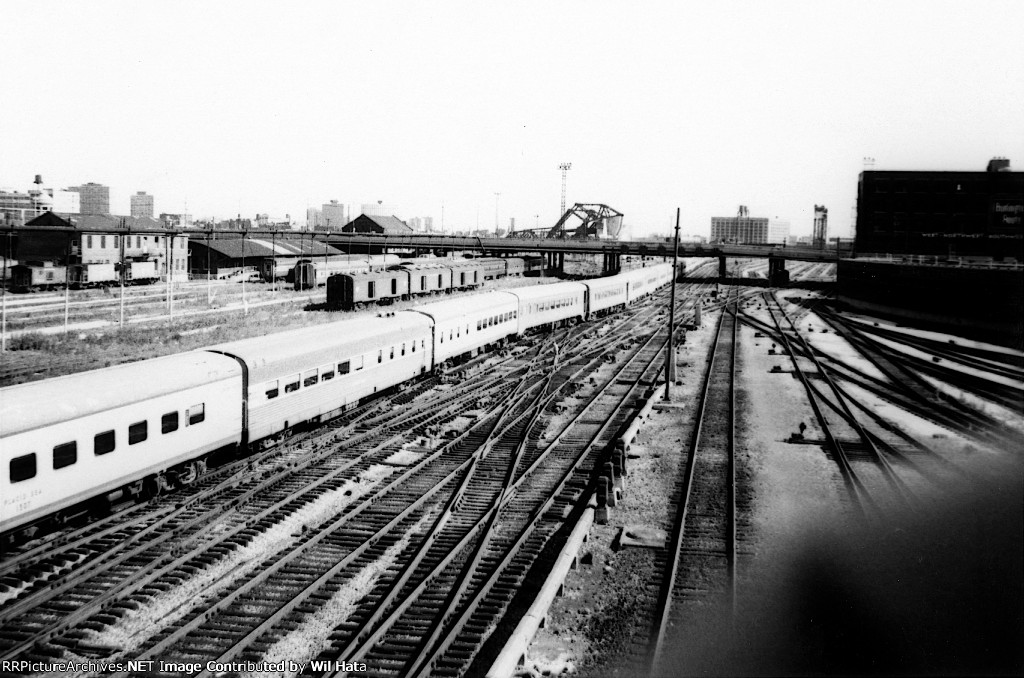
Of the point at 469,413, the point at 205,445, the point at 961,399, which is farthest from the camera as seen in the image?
the point at 961,399

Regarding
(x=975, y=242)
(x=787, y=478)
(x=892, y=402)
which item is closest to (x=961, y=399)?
(x=892, y=402)

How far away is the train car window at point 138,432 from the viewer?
1505cm

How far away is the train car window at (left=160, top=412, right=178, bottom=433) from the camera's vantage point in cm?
1587

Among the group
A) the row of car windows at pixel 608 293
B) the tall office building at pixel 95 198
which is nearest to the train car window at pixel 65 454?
the row of car windows at pixel 608 293

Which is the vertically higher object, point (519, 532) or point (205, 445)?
point (205, 445)

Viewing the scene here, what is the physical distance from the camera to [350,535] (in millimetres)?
14969

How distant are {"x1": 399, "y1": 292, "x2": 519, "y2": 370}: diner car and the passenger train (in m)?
1.99

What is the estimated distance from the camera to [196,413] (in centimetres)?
1683

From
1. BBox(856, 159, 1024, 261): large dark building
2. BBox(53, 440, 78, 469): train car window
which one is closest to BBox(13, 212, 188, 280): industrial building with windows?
BBox(53, 440, 78, 469): train car window

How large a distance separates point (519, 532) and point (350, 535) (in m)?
3.42

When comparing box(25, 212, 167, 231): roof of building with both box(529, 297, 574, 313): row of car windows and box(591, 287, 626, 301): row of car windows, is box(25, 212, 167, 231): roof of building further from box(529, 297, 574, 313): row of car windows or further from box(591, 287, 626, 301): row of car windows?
box(591, 287, 626, 301): row of car windows

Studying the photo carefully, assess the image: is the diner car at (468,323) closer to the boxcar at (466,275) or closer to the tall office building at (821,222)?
the boxcar at (466,275)

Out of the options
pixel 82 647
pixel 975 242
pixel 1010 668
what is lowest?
pixel 82 647

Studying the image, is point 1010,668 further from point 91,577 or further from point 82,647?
point 91,577
